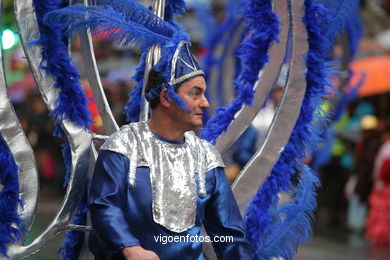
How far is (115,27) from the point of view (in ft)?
10.7

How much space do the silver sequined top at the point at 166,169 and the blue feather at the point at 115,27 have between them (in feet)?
1.04

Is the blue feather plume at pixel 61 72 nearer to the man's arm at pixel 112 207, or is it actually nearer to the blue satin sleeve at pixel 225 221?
the man's arm at pixel 112 207

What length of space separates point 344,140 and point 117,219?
33.8 ft

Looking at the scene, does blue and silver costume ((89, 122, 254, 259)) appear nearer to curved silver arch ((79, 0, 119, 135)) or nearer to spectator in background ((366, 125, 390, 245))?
curved silver arch ((79, 0, 119, 135))

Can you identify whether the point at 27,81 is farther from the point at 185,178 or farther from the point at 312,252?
the point at 185,178

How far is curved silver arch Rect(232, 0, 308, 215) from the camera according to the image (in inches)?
148

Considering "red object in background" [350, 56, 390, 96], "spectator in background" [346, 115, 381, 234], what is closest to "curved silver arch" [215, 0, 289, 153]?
"spectator in background" [346, 115, 381, 234]

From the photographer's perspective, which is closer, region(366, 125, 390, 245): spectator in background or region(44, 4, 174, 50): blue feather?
region(44, 4, 174, 50): blue feather

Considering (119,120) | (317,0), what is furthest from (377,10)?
(317,0)

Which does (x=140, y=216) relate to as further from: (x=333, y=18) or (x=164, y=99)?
(x=333, y=18)

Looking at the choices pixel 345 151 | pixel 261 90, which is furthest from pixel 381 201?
pixel 261 90

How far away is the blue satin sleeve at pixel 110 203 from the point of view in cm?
304

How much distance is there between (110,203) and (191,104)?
0.47 m

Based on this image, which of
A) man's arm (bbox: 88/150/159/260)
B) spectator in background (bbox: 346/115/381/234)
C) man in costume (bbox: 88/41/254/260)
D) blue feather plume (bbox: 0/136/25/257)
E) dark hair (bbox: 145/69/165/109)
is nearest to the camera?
man's arm (bbox: 88/150/159/260)
